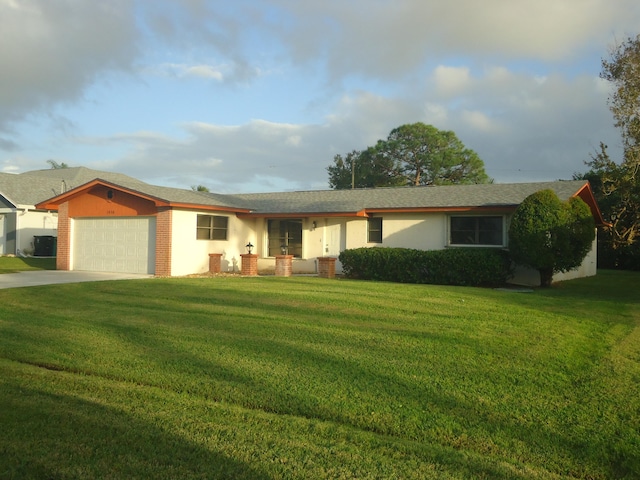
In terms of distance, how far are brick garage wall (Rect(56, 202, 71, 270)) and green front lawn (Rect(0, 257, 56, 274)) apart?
1.13 meters

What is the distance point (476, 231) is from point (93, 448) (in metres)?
16.8

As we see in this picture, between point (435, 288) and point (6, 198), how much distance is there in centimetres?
2213

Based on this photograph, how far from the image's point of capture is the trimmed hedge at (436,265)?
16.9 m

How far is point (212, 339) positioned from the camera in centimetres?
808

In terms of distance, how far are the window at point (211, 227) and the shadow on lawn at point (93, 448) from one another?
15.1m

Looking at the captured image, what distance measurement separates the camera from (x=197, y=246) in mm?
19812

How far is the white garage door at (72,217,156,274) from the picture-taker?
1945 centimetres

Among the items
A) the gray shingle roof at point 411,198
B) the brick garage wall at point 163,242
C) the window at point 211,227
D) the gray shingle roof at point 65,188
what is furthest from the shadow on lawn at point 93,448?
the gray shingle roof at point 411,198

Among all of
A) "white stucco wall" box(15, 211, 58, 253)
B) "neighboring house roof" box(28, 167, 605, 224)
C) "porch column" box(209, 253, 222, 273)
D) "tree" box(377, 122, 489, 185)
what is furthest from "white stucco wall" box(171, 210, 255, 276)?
"tree" box(377, 122, 489, 185)

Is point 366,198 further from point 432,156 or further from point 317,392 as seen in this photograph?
point 432,156

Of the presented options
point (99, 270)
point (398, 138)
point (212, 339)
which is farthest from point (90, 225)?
point (398, 138)

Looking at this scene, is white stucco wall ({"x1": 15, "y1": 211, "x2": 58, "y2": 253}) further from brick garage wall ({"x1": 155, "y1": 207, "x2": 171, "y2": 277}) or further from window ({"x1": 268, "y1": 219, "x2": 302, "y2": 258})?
window ({"x1": 268, "y1": 219, "x2": 302, "y2": 258})

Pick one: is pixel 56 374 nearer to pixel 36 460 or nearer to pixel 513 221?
pixel 36 460

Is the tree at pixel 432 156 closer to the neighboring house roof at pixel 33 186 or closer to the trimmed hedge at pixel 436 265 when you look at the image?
the neighboring house roof at pixel 33 186
